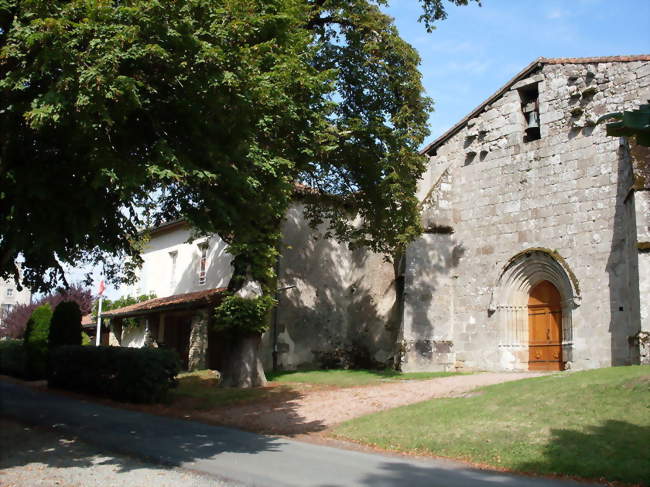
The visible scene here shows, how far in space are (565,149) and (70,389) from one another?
52.0 feet

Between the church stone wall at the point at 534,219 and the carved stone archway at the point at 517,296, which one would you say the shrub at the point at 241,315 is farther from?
the carved stone archway at the point at 517,296

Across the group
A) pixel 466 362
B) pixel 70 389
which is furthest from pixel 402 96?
pixel 70 389

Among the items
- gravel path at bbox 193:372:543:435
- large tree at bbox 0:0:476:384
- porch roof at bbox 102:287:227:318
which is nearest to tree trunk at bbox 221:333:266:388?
gravel path at bbox 193:372:543:435

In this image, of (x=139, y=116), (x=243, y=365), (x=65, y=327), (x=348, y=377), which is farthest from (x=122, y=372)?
(x=139, y=116)

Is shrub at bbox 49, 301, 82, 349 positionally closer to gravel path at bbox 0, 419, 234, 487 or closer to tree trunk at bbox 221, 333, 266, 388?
tree trunk at bbox 221, 333, 266, 388

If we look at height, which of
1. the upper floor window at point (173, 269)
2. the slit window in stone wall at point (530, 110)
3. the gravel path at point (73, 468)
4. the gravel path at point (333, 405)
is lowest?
the gravel path at point (73, 468)

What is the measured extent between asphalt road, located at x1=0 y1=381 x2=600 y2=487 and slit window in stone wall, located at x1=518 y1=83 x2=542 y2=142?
12550 millimetres

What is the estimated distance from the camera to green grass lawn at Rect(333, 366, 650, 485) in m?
7.91

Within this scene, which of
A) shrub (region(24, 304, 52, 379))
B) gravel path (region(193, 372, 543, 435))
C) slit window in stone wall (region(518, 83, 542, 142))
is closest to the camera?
gravel path (region(193, 372, 543, 435))

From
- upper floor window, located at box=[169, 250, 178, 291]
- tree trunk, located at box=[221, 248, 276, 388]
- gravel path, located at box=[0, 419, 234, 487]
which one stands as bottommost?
gravel path, located at box=[0, 419, 234, 487]

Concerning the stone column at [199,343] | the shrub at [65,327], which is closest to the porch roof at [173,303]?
the stone column at [199,343]

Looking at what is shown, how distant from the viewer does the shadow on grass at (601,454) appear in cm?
739

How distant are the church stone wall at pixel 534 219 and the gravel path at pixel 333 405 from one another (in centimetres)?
237

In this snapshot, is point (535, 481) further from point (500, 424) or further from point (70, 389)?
point (70, 389)
